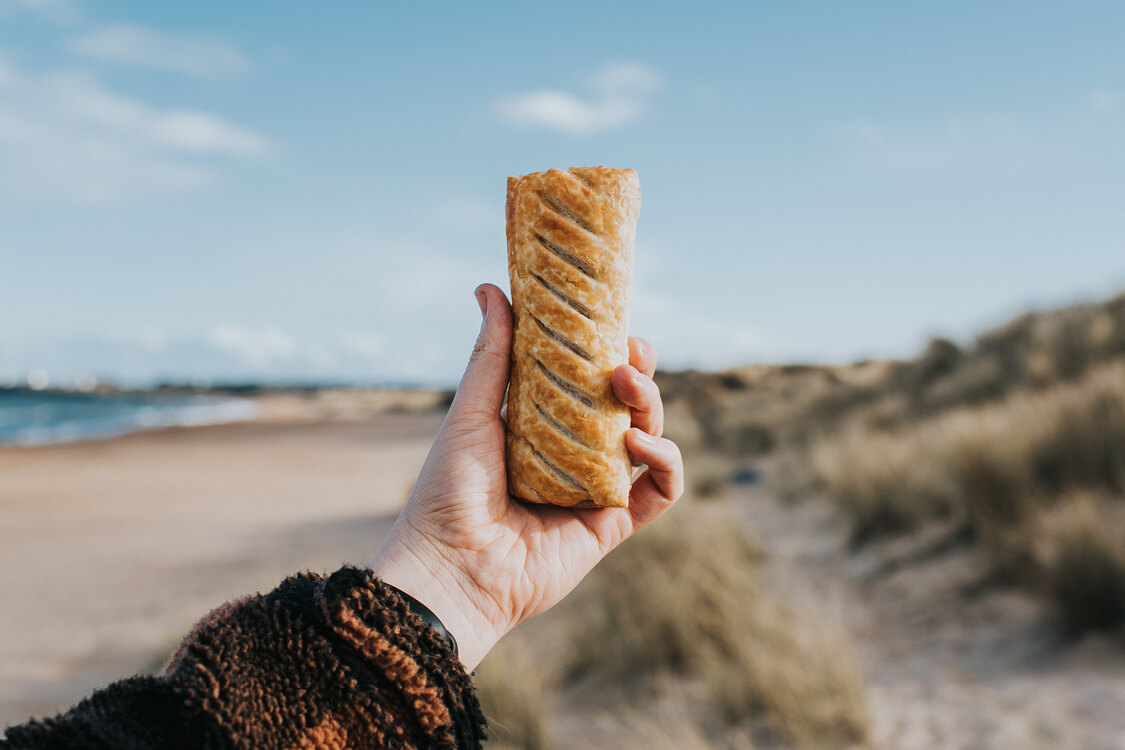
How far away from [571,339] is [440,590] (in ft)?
2.52

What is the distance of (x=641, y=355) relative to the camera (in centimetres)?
252

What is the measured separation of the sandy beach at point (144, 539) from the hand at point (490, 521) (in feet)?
12.8

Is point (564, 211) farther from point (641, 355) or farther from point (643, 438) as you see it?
point (643, 438)

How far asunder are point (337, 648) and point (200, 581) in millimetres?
8053

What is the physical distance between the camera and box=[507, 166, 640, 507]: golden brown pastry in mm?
2170

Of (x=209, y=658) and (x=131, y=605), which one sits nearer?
(x=209, y=658)

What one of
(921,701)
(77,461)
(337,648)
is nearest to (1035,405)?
(921,701)

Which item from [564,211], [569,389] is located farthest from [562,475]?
[564,211]

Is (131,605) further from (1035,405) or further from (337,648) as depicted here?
(1035,405)

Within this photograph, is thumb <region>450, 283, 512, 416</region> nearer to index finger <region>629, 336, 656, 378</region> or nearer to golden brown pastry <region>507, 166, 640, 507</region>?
golden brown pastry <region>507, 166, 640, 507</region>

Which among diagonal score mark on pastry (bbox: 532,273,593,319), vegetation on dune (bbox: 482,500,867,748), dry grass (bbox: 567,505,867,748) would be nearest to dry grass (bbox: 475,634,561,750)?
vegetation on dune (bbox: 482,500,867,748)

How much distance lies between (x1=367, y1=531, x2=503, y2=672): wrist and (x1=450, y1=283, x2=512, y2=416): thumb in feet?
1.42

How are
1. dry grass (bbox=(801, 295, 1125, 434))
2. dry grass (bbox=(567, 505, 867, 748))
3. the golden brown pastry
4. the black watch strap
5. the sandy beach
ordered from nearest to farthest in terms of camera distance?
1. the black watch strap
2. the golden brown pastry
3. dry grass (bbox=(567, 505, 867, 748))
4. the sandy beach
5. dry grass (bbox=(801, 295, 1125, 434))

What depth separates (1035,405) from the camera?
7.32m
